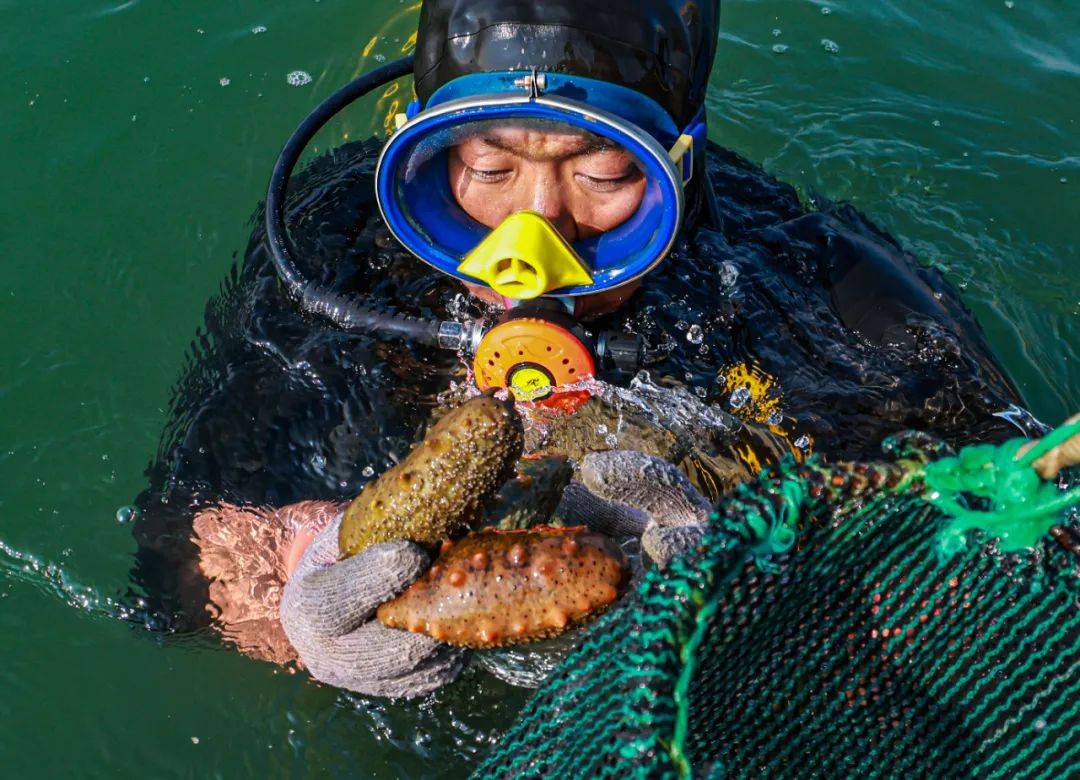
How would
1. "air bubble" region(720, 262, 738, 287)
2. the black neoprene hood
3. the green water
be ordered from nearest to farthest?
the black neoprene hood
the green water
"air bubble" region(720, 262, 738, 287)

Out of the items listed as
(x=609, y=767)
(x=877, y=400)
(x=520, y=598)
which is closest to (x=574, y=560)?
(x=520, y=598)

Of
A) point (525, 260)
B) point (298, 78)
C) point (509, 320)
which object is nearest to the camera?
point (525, 260)

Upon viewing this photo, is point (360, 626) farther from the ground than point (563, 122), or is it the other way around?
point (563, 122)

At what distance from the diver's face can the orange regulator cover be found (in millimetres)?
409

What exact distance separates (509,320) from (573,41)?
920mm

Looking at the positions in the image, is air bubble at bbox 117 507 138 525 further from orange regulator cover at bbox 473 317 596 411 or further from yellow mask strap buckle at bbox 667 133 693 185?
yellow mask strap buckle at bbox 667 133 693 185

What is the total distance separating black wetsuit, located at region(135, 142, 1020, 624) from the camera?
138 inches

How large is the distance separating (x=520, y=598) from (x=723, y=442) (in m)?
1.55

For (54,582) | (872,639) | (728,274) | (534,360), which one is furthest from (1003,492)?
(54,582)

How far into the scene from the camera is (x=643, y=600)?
1.73m

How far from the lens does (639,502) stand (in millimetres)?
2537

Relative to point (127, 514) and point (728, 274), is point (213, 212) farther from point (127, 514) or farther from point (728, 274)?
point (728, 274)

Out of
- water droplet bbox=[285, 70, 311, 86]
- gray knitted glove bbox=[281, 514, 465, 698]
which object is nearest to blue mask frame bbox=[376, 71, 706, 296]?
gray knitted glove bbox=[281, 514, 465, 698]

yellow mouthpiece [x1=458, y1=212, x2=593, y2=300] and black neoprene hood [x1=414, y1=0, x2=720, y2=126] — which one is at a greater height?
black neoprene hood [x1=414, y1=0, x2=720, y2=126]
